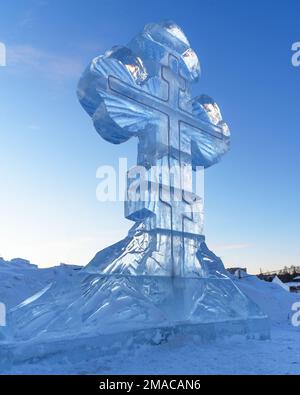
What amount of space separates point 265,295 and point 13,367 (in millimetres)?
8687

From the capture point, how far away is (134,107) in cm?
568

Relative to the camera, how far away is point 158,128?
605cm

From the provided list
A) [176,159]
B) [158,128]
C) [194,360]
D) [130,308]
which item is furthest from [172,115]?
[194,360]

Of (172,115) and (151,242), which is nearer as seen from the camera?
(151,242)

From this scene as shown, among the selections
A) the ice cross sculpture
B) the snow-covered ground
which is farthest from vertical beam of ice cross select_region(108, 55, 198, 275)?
the snow-covered ground

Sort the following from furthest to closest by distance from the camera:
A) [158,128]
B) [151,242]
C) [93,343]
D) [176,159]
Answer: [176,159] → [158,128] → [151,242] → [93,343]

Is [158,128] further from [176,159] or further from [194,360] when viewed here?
[194,360]

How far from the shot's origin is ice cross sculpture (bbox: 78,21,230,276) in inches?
217

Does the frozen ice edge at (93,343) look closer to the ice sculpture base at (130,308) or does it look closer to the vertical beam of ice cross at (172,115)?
the ice sculpture base at (130,308)

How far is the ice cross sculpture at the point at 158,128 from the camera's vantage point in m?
5.51

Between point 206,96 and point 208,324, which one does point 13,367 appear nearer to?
point 208,324

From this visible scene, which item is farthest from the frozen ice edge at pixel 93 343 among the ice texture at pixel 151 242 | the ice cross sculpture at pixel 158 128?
the ice cross sculpture at pixel 158 128
